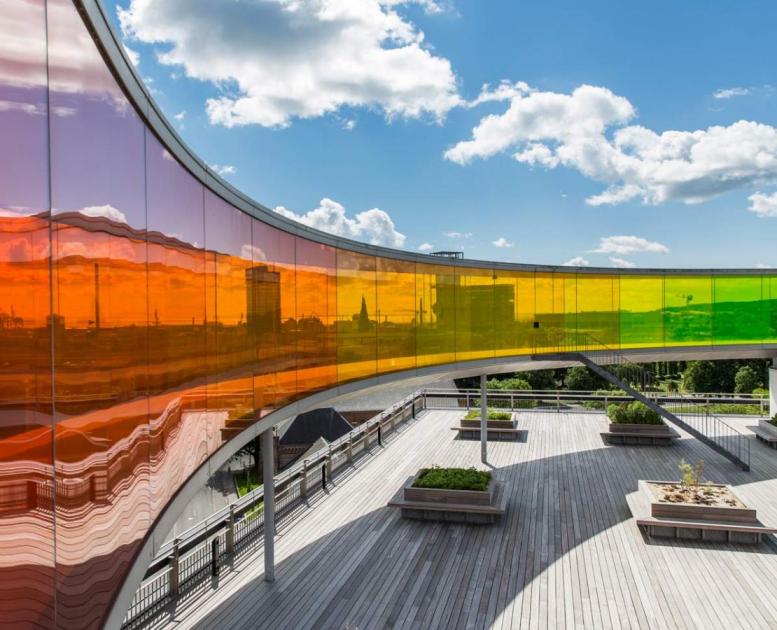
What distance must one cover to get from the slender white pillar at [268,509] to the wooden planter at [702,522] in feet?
26.1

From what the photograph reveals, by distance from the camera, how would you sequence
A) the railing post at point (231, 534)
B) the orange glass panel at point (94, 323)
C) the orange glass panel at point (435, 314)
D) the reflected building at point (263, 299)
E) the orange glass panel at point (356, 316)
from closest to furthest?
the orange glass panel at point (94, 323), the reflected building at point (263, 299), the railing post at point (231, 534), the orange glass panel at point (356, 316), the orange glass panel at point (435, 314)

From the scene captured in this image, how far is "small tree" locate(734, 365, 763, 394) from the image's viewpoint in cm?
4762

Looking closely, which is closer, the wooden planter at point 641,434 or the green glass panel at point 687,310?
the wooden planter at point 641,434

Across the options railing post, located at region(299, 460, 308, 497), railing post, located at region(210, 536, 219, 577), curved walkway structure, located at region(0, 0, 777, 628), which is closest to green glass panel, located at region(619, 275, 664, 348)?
railing post, located at region(299, 460, 308, 497)

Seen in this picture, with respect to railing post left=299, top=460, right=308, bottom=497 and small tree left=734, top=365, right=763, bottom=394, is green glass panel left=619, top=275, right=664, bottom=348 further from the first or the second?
small tree left=734, top=365, right=763, bottom=394

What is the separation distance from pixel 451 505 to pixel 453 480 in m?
0.78

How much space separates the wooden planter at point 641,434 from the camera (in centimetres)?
2116

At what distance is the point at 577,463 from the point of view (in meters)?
18.7

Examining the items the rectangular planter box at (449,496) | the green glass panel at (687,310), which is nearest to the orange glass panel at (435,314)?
the rectangular planter box at (449,496)

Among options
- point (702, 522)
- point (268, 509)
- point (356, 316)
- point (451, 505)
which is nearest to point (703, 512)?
point (702, 522)

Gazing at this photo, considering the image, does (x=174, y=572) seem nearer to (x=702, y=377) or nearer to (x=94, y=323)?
(x=94, y=323)

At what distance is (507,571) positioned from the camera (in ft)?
36.4

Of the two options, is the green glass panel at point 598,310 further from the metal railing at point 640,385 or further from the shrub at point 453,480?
the shrub at point 453,480

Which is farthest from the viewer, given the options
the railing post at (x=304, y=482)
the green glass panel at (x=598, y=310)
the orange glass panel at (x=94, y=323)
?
the green glass panel at (x=598, y=310)
